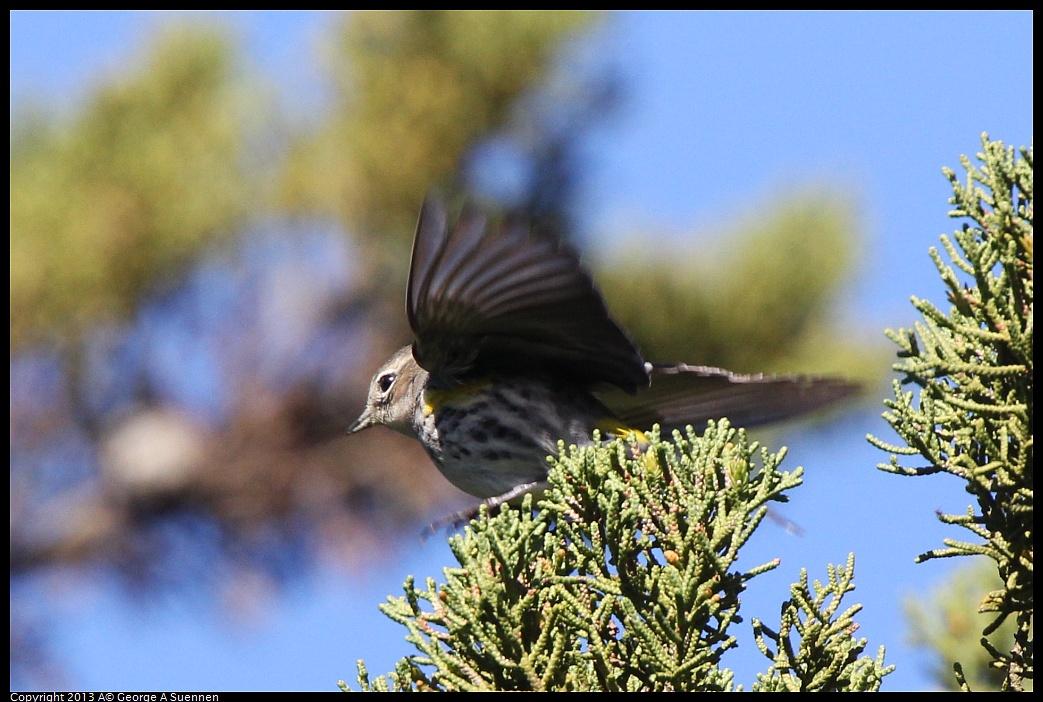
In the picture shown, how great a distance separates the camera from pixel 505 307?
2.74 metres

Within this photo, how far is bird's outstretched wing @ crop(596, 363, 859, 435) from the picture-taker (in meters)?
2.94

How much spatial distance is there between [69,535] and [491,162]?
2.49m

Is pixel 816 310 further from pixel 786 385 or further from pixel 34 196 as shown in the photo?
pixel 34 196

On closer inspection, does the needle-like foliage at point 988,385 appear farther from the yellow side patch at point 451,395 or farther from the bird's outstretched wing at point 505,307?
the yellow side patch at point 451,395

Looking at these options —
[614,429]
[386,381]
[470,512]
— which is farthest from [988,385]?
[386,381]

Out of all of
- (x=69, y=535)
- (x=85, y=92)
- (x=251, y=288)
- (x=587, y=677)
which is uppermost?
(x=85, y=92)

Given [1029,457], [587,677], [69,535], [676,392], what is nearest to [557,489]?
[587,677]

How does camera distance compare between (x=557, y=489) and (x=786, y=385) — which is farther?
(x=786, y=385)

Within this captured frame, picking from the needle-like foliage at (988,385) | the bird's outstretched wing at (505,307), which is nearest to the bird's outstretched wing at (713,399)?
the bird's outstretched wing at (505,307)

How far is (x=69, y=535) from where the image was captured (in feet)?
16.5

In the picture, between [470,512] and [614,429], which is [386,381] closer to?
[614,429]

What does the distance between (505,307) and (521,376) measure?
0.33 meters

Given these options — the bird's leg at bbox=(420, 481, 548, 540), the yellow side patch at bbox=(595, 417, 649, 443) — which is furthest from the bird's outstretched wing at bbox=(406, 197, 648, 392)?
the bird's leg at bbox=(420, 481, 548, 540)

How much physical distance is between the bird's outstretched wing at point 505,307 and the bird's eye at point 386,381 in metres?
0.42
